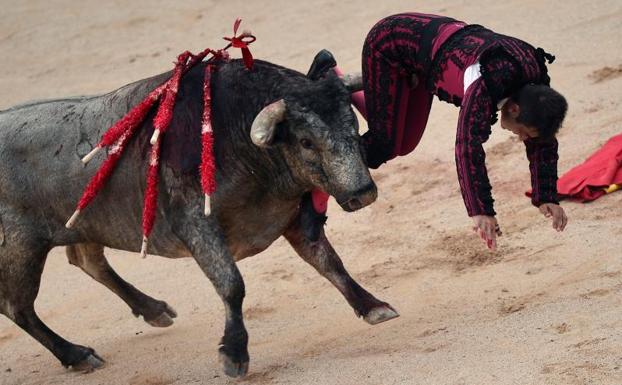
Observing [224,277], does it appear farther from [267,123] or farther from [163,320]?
[163,320]

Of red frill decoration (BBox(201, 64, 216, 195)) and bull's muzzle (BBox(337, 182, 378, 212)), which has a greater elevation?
red frill decoration (BBox(201, 64, 216, 195))

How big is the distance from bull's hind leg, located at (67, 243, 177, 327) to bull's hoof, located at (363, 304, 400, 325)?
152 cm

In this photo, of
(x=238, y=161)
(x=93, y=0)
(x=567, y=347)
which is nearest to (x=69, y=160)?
(x=238, y=161)

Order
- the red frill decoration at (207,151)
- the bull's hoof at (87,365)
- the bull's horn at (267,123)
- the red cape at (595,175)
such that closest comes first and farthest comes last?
the bull's horn at (267,123), the red frill decoration at (207,151), the bull's hoof at (87,365), the red cape at (595,175)

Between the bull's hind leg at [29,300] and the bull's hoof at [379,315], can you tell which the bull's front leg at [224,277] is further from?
the bull's hind leg at [29,300]

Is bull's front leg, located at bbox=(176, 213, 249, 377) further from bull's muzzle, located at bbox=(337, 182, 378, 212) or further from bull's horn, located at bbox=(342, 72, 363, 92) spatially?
bull's horn, located at bbox=(342, 72, 363, 92)

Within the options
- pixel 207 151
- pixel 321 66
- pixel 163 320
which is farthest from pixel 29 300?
pixel 321 66

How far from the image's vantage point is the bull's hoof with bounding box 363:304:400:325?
6.18m

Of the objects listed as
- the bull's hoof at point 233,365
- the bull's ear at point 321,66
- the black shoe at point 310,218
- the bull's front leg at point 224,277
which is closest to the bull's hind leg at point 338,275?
the black shoe at point 310,218

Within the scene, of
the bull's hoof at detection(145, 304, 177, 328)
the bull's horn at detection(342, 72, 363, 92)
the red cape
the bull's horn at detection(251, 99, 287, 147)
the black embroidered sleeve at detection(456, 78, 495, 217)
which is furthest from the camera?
the red cape

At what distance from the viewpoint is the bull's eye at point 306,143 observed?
5707 mm

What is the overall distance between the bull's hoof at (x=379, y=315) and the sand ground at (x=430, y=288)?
0.09 metres

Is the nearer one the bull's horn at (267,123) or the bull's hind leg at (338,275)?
the bull's horn at (267,123)

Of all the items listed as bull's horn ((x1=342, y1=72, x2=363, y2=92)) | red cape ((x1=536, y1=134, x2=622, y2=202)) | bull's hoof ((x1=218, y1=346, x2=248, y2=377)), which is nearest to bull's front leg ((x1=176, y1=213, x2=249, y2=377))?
bull's hoof ((x1=218, y1=346, x2=248, y2=377))
